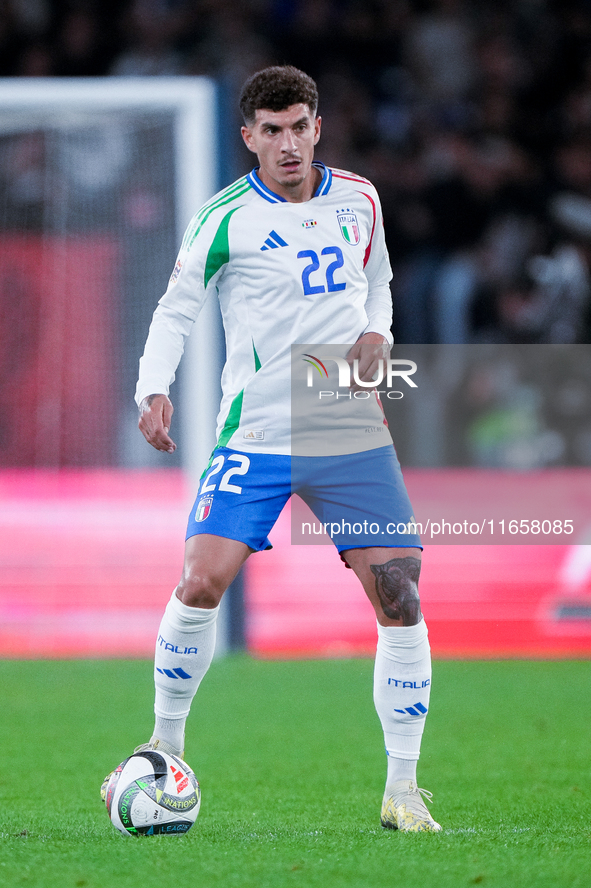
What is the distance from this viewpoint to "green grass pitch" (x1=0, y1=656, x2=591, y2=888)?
3.02 m

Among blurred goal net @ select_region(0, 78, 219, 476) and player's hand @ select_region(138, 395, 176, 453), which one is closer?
player's hand @ select_region(138, 395, 176, 453)

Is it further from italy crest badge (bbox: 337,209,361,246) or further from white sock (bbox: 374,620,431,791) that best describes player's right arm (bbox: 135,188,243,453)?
white sock (bbox: 374,620,431,791)

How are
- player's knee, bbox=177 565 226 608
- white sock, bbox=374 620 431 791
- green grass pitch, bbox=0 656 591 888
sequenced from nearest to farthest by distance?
green grass pitch, bbox=0 656 591 888 → player's knee, bbox=177 565 226 608 → white sock, bbox=374 620 431 791

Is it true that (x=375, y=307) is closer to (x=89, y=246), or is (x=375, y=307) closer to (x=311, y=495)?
(x=311, y=495)

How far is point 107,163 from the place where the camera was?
27.6ft

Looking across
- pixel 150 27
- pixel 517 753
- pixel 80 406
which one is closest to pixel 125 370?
pixel 80 406

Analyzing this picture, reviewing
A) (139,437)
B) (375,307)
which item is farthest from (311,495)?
(139,437)

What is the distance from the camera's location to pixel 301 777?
4668mm

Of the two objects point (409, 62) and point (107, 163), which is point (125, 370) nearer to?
point (107, 163)

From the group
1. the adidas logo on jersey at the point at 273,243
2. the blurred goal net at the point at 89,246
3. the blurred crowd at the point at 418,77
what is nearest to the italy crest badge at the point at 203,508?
the adidas logo on jersey at the point at 273,243

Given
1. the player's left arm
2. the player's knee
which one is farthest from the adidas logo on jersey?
the player's knee

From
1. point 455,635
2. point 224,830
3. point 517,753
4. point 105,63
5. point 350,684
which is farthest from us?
point 105,63

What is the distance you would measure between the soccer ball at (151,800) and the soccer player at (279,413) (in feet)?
0.69

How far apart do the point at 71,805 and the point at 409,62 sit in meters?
9.48
